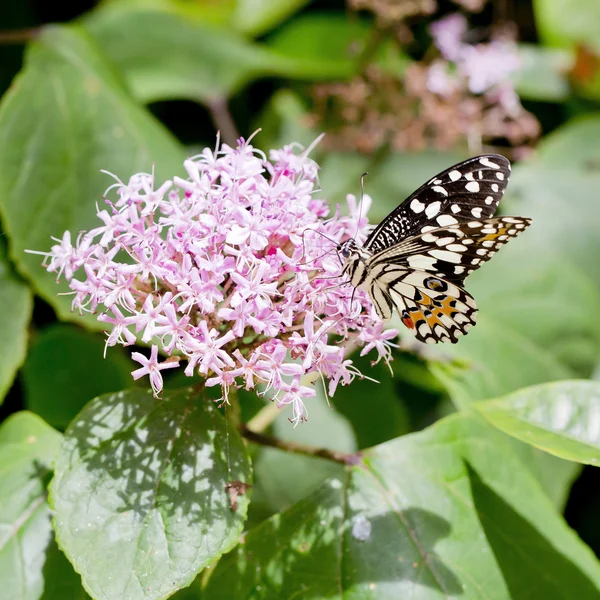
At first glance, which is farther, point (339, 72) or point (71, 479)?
point (339, 72)

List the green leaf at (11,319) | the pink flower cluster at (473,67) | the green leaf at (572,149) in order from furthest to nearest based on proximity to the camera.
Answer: the green leaf at (572,149) → the pink flower cluster at (473,67) → the green leaf at (11,319)

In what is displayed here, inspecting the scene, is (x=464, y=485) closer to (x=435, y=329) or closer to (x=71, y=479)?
(x=435, y=329)

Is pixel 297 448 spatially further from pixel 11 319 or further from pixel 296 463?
pixel 11 319

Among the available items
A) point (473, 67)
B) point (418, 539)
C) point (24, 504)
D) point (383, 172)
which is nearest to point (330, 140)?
point (383, 172)

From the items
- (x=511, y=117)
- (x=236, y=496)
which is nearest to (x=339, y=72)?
(x=511, y=117)

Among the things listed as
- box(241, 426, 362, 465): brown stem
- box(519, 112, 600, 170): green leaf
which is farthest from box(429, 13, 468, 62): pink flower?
box(241, 426, 362, 465): brown stem

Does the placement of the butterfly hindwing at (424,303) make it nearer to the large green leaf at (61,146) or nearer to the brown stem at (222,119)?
the large green leaf at (61,146)

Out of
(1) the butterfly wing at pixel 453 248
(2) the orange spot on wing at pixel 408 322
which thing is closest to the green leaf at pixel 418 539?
(2) the orange spot on wing at pixel 408 322
